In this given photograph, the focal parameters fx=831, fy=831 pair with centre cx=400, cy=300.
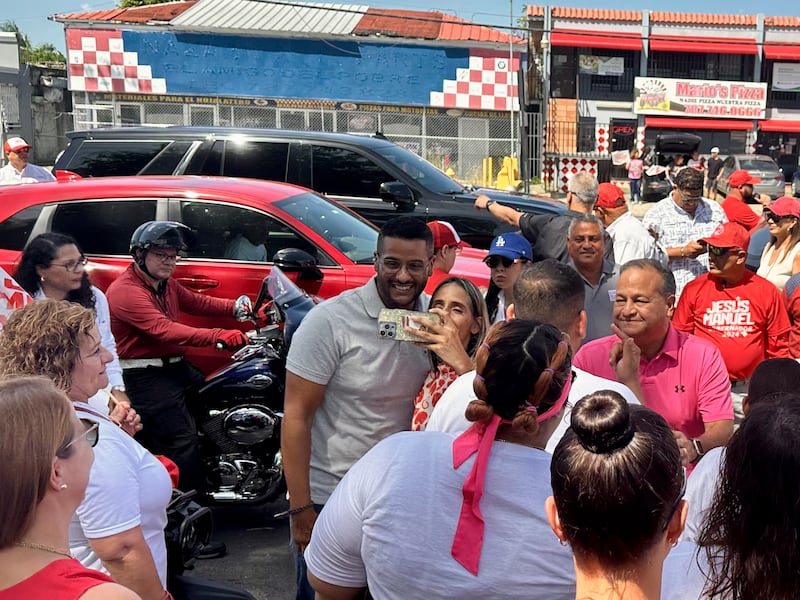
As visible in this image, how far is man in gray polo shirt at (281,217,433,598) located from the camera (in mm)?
2777

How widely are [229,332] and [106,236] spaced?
173cm

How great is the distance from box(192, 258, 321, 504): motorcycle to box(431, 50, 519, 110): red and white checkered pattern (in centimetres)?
2129

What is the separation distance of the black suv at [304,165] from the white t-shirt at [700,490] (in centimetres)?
569

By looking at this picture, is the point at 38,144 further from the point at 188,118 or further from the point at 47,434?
the point at 47,434

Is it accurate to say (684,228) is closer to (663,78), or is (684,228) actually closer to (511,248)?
(511,248)

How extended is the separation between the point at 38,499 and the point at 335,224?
442 cm

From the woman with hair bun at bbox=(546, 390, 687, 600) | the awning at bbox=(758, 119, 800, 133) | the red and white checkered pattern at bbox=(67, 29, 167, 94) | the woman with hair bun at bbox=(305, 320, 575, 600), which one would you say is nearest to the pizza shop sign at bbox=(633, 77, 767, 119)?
the awning at bbox=(758, 119, 800, 133)

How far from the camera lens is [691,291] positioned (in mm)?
4438

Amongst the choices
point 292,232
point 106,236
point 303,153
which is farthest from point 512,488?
point 303,153

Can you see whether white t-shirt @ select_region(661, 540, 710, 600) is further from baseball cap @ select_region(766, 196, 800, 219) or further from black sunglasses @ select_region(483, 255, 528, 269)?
baseball cap @ select_region(766, 196, 800, 219)

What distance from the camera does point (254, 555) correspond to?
14.1ft

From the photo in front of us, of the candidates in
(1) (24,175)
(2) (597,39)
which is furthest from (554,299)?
(2) (597,39)

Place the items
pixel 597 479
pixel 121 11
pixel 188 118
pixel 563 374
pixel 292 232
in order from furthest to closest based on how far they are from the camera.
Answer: pixel 121 11
pixel 188 118
pixel 292 232
pixel 563 374
pixel 597 479

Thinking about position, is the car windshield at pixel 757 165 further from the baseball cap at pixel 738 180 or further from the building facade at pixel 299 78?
the baseball cap at pixel 738 180
